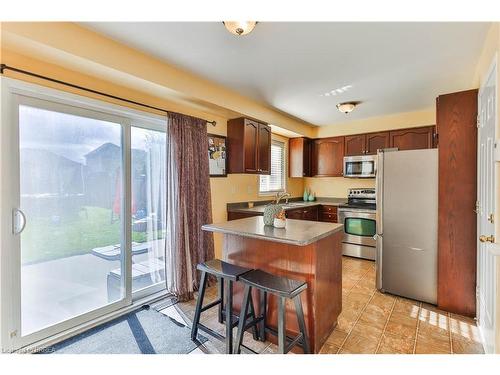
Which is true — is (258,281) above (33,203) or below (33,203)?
below

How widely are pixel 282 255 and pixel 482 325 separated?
5.71 feet

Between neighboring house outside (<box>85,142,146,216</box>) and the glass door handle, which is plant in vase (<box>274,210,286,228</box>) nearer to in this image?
neighboring house outside (<box>85,142,146,216</box>)

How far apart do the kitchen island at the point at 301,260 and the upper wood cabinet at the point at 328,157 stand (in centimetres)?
292

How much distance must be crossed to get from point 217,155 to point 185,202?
0.95m

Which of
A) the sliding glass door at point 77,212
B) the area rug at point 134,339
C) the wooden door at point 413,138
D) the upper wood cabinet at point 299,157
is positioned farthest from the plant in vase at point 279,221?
the wooden door at point 413,138

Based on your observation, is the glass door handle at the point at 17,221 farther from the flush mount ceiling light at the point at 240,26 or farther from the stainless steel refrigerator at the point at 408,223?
the stainless steel refrigerator at the point at 408,223

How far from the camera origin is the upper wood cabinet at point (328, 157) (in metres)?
4.95

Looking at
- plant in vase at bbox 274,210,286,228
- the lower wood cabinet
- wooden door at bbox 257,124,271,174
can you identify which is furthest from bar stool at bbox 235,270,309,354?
the lower wood cabinet

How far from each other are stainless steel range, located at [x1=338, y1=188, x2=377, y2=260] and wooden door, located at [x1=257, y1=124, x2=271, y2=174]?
1.60 metres

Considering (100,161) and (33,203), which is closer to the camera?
(33,203)

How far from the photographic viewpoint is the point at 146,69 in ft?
7.68
